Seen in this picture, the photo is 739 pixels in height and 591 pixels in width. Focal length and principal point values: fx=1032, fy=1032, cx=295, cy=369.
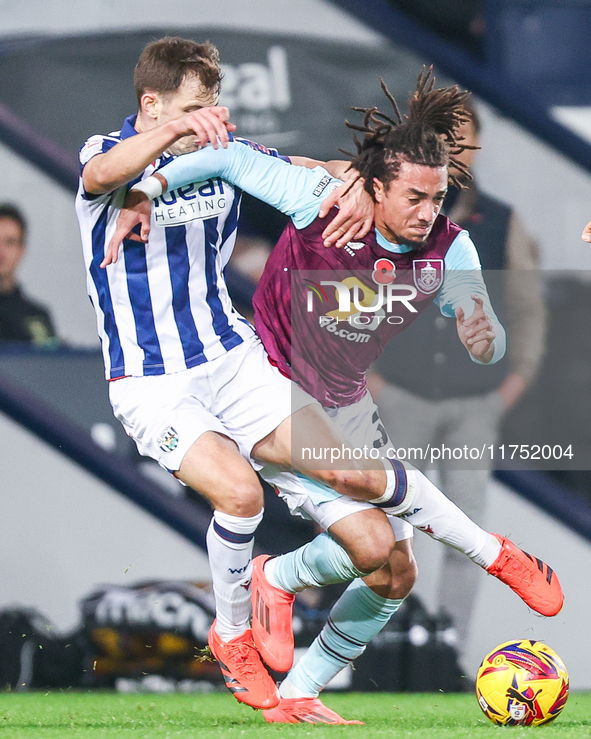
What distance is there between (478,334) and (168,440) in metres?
1.03

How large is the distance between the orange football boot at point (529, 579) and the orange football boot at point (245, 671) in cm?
81

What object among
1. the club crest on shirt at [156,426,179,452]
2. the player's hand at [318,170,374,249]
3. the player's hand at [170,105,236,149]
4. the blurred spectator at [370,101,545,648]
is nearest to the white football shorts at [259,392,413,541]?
the club crest on shirt at [156,426,179,452]

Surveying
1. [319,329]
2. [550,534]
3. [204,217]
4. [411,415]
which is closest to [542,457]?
[550,534]

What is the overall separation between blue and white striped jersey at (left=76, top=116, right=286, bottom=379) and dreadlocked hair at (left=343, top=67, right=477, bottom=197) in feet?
1.70

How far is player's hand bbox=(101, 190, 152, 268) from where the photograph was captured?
3.24 metres

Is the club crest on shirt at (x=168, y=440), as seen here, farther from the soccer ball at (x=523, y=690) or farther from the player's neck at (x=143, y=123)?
the soccer ball at (x=523, y=690)

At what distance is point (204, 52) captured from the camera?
11.4 feet

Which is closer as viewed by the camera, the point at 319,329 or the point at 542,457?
the point at 319,329

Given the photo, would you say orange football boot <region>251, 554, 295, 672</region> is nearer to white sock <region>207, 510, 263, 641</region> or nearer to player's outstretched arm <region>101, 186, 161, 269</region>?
white sock <region>207, 510, 263, 641</region>

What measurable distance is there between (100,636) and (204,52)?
2900 millimetres

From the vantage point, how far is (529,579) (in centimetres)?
337

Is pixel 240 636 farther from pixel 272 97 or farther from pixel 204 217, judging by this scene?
pixel 272 97

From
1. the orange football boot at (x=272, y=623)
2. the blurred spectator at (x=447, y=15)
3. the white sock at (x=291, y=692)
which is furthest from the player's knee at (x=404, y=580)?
the blurred spectator at (x=447, y=15)

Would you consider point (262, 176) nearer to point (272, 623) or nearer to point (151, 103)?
point (151, 103)
